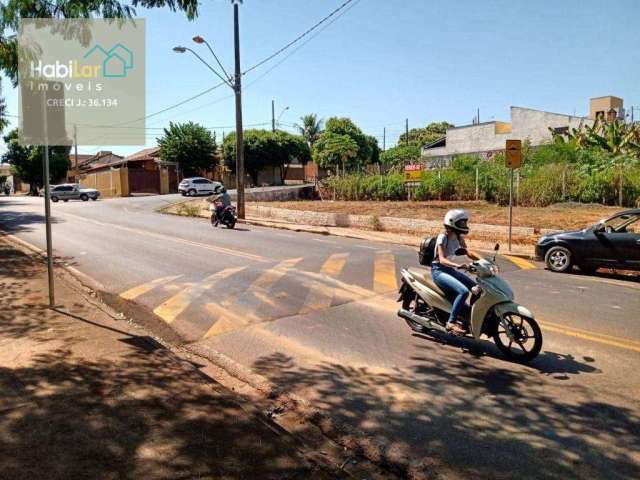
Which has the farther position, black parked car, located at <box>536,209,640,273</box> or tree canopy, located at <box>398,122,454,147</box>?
tree canopy, located at <box>398,122,454,147</box>

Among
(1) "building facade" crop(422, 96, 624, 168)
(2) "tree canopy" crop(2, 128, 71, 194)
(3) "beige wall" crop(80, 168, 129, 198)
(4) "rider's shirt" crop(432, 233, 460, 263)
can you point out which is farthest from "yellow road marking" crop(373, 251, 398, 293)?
(2) "tree canopy" crop(2, 128, 71, 194)

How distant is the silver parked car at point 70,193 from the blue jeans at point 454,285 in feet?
136

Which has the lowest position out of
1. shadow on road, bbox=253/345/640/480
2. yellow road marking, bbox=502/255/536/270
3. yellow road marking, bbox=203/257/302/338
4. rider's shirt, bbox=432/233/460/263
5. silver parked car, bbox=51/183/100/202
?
shadow on road, bbox=253/345/640/480

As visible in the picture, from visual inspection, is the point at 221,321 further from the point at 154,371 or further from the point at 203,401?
the point at 203,401

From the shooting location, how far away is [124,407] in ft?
13.9

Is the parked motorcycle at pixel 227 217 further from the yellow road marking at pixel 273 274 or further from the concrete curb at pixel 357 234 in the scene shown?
the yellow road marking at pixel 273 274

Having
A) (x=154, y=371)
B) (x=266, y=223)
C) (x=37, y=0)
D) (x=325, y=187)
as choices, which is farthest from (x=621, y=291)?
(x=325, y=187)

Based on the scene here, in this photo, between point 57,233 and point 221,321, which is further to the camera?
point 57,233

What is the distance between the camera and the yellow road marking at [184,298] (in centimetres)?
767

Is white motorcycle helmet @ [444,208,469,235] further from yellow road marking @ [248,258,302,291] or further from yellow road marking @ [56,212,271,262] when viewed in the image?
yellow road marking @ [56,212,271,262]

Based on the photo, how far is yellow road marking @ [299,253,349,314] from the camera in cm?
799

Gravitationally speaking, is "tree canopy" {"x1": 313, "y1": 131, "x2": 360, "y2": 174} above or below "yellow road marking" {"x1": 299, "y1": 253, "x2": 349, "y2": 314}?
above

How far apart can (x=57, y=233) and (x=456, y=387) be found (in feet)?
53.8

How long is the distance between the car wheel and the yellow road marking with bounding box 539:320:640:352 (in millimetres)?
4727
